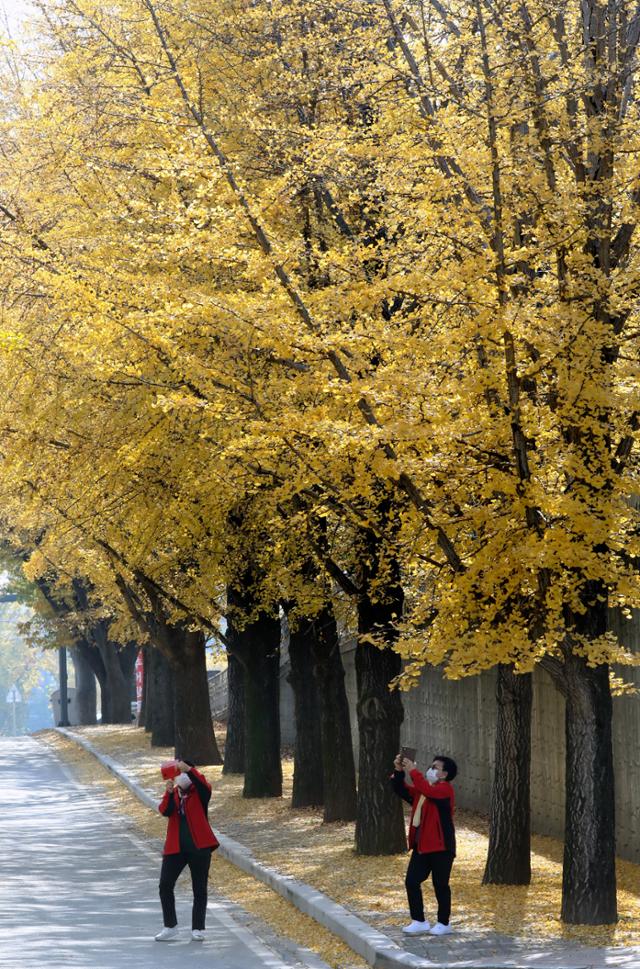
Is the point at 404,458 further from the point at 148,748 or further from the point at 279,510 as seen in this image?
the point at 148,748

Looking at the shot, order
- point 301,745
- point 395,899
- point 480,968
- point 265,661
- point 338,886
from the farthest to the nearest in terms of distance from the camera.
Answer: point 265,661 < point 301,745 < point 338,886 < point 395,899 < point 480,968

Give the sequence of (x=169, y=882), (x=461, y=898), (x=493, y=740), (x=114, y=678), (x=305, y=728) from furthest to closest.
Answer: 1. (x=114, y=678)
2. (x=305, y=728)
3. (x=493, y=740)
4. (x=461, y=898)
5. (x=169, y=882)

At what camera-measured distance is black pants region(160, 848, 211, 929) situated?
42.3 ft

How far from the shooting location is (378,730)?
17.7 meters

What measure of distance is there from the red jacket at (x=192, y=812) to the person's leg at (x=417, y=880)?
1.77 meters

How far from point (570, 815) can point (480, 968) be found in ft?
6.96

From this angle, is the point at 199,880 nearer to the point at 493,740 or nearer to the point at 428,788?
the point at 428,788

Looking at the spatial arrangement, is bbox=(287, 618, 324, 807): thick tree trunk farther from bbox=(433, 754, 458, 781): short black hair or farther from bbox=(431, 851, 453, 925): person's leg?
bbox=(431, 851, 453, 925): person's leg

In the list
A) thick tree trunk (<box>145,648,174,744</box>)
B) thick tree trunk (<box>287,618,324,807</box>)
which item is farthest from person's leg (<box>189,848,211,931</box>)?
thick tree trunk (<box>145,648,174,744</box>)

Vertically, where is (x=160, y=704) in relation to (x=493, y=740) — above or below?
below

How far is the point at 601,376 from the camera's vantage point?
11.6m

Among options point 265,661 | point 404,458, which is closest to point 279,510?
point 404,458

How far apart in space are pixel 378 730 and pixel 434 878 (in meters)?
5.57

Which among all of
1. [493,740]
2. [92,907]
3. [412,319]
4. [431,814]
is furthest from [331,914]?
[493,740]
